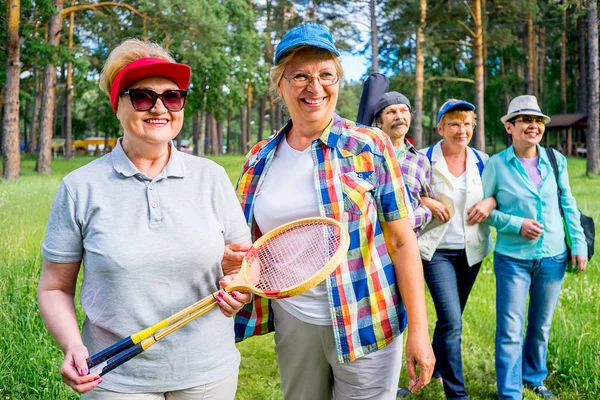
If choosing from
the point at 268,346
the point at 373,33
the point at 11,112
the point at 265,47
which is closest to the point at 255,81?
the point at 265,47

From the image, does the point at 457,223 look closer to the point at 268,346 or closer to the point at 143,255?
the point at 268,346

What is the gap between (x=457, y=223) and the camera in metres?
4.75

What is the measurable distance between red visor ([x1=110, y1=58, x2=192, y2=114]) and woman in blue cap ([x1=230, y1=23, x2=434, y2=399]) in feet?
1.98

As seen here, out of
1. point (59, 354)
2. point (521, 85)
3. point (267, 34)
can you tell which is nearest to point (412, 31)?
point (267, 34)

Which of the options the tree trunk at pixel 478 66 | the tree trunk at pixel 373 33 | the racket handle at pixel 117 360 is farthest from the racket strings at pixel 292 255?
the tree trunk at pixel 373 33

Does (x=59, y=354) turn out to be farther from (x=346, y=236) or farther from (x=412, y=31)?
(x=412, y=31)

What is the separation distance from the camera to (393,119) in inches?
195

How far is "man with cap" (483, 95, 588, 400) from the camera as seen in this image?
448cm

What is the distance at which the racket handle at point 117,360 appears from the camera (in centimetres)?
199

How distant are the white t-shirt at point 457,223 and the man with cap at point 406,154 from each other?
0.80 feet

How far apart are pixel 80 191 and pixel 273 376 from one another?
351 centimetres

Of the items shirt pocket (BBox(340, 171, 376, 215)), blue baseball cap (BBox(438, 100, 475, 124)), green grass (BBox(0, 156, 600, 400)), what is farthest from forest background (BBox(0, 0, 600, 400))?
blue baseball cap (BBox(438, 100, 475, 124))

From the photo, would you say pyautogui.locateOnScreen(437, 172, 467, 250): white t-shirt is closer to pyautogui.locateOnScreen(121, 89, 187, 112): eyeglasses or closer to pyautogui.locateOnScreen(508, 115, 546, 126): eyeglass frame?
pyautogui.locateOnScreen(508, 115, 546, 126): eyeglass frame

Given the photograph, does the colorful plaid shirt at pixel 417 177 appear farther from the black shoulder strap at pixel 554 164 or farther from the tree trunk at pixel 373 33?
the tree trunk at pixel 373 33
